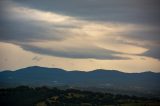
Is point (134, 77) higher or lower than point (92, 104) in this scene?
higher

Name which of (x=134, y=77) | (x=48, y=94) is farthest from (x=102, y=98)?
(x=134, y=77)

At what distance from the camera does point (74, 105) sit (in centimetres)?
4038

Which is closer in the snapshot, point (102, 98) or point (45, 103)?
point (45, 103)

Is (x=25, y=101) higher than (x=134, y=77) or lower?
lower

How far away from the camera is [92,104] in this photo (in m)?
41.3

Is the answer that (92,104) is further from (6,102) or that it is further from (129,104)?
(6,102)

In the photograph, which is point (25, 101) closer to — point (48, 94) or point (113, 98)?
point (48, 94)

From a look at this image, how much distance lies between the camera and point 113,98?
1823 inches

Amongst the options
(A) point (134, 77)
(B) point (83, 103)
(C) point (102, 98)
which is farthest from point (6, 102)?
(A) point (134, 77)

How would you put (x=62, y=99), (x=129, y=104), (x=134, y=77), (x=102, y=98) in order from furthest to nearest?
(x=134, y=77)
(x=102, y=98)
(x=62, y=99)
(x=129, y=104)

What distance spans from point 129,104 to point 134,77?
16056 cm

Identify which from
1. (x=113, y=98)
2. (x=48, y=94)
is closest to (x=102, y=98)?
(x=113, y=98)

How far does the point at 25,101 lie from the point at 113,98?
12177 mm

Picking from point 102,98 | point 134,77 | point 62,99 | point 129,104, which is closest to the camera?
point 129,104
